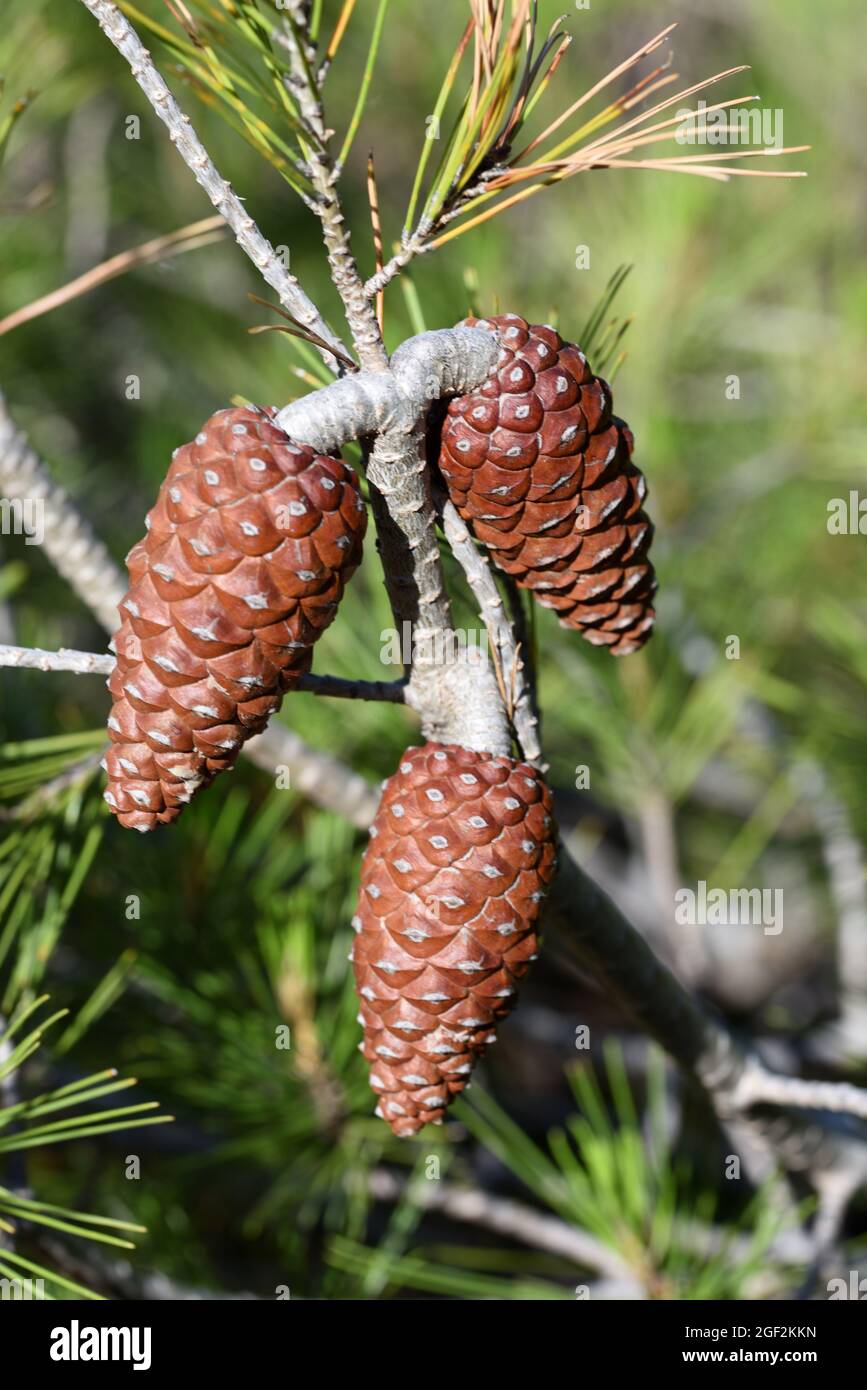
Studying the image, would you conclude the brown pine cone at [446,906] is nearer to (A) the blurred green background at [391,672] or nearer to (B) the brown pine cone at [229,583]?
(B) the brown pine cone at [229,583]

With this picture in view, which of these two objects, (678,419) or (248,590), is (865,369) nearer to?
(678,419)

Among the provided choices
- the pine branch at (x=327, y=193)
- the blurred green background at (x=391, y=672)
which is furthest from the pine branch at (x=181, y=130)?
the blurred green background at (x=391, y=672)

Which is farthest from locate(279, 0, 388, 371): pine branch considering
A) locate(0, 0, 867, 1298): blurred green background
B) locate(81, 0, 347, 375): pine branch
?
locate(0, 0, 867, 1298): blurred green background

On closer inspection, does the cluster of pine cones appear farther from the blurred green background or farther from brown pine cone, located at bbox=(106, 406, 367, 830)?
the blurred green background

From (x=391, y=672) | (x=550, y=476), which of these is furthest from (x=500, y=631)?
(x=391, y=672)

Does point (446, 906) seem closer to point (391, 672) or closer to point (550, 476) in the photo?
point (550, 476)

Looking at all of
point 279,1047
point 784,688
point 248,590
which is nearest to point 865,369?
point 784,688
